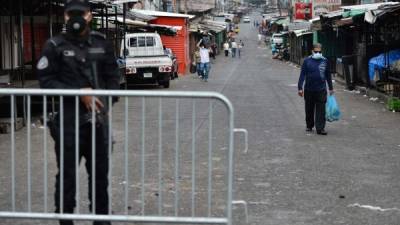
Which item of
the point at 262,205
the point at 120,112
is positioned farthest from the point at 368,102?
the point at 262,205

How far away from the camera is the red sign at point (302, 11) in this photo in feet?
180

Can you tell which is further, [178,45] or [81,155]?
[178,45]

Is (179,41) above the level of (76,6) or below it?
below

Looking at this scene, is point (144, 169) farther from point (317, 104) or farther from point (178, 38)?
point (178, 38)

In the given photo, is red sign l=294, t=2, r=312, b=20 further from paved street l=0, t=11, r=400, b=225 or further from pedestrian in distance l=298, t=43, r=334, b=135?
pedestrian in distance l=298, t=43, r=334, b=135

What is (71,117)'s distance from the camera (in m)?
5.51

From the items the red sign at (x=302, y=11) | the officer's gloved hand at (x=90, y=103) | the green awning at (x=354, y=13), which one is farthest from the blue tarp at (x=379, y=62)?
the red sign at (x=302, y=11)

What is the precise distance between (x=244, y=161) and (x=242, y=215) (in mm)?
3142

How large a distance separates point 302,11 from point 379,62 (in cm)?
3588

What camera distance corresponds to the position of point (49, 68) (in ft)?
18.3

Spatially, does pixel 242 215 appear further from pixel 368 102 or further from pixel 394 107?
pixel 368 102

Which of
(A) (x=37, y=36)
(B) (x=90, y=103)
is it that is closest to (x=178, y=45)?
(A) (x=37, y=36)

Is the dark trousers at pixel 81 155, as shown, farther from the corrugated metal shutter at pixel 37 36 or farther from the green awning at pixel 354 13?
the corrugated metal shutter at pixel 37 36

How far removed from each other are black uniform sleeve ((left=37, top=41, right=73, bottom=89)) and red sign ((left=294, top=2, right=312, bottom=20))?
50.3 metres
